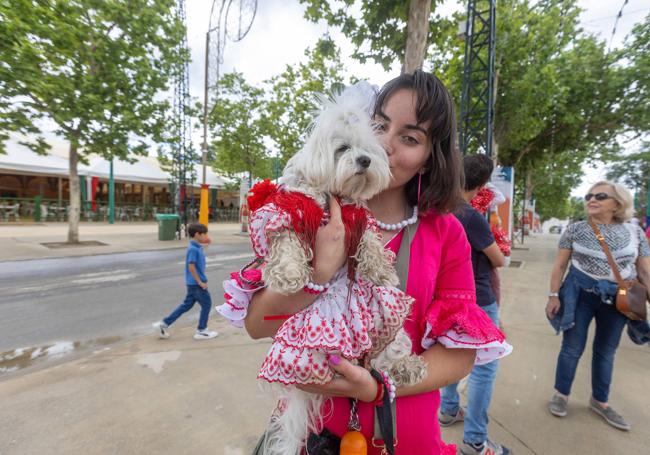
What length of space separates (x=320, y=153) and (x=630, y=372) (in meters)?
4.83

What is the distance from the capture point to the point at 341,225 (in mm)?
1093

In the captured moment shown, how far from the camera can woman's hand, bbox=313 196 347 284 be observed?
1.06 metres

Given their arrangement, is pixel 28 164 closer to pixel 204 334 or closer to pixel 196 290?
pixel 196 290

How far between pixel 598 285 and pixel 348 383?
2.93 meters

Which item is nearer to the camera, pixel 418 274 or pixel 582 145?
pixel 418 274

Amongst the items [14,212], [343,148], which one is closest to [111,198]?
[14,212]

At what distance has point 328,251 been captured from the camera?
3.48 ft

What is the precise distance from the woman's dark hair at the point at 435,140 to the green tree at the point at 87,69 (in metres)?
12.3

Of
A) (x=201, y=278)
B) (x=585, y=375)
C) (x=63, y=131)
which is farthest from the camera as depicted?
(x=63, y=131)

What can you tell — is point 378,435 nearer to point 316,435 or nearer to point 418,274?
point 316,435

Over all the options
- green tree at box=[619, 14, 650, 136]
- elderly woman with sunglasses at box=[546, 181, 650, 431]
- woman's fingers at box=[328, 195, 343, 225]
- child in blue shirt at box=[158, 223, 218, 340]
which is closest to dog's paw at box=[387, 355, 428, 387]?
woman's fingers at box=[328, 195, 343, 225]

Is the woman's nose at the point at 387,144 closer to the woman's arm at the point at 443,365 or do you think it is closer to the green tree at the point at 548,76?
the woman's arm at the point at 443,365

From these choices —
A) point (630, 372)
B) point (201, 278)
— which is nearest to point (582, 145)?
point (630, 372)

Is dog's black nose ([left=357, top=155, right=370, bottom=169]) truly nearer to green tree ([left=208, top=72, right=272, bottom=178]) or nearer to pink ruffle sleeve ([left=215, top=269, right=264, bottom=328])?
pink ruffle sleeve ([left=215, top=269, right=264, bottom=328])
